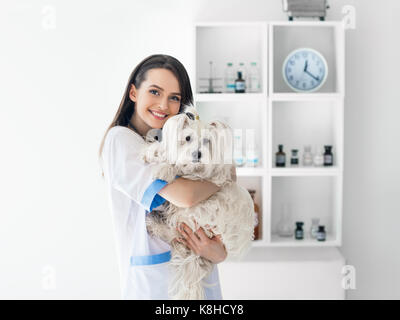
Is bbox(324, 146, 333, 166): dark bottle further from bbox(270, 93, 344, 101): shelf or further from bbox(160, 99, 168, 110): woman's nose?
bbox(160, 99, 168, 110): woman's nose

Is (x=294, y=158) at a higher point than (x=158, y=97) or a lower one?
lower

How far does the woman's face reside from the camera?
3.92ft

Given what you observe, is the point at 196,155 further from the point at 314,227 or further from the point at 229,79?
the point at 314,227

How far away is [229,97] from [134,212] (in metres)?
1.01

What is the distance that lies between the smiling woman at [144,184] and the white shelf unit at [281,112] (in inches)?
34.2

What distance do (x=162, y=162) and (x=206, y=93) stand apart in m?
0.98

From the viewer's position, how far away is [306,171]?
216 centimetres

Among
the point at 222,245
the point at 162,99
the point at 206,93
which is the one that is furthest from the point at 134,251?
the point at 206,93

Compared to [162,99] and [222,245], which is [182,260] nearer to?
[222,245]

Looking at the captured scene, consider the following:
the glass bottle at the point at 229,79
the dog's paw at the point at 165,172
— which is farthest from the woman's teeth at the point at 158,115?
the glass bottle at the point at 229,79

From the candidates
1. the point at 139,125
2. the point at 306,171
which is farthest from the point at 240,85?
the point at 139,125
